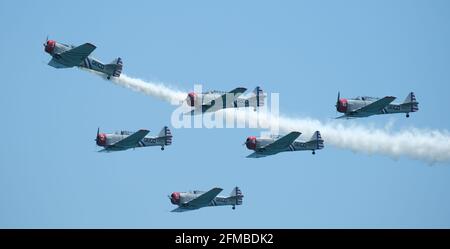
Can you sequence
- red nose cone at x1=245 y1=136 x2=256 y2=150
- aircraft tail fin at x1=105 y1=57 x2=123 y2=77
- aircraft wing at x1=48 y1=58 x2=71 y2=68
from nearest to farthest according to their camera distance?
aircraft wing at x1=48 y1=58 x2=71 y2=68 → red nose cone at x1=245 y1=136 x2=256 y2=150 → aircraft tail fin at x1=105 y1=57 x2=123 y2=77

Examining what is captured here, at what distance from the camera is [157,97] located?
279 feet

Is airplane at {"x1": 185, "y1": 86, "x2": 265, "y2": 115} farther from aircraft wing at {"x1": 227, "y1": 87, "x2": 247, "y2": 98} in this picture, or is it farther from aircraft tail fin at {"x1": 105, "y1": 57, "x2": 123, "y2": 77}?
aircraft tail fin at {"x1": 105, "y1": 57, "x2": 123, "y2": 77}

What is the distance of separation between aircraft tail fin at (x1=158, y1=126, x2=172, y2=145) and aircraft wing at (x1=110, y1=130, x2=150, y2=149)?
2.72 metres

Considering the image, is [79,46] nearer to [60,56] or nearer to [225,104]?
[60,56]

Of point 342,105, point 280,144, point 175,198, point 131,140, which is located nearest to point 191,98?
point 131,140

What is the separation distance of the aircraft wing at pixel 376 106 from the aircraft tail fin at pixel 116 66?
18239mm

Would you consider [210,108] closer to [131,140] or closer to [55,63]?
[131,140]

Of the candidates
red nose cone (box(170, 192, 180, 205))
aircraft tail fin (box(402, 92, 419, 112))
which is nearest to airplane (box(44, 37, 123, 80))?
red nose cone (box(170, 192, 180, 205))

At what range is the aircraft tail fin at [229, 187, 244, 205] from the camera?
84688 mm

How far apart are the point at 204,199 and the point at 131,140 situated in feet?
24.7
